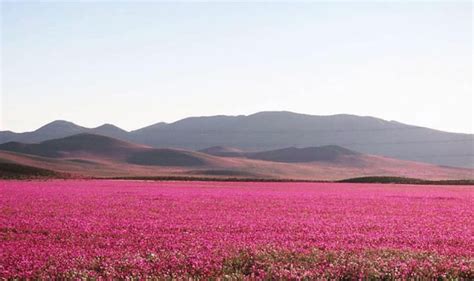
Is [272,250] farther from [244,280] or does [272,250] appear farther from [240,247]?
[244,280]

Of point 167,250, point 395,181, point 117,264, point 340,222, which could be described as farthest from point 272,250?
point 395,181

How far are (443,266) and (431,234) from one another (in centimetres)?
695

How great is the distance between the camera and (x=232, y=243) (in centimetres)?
1612

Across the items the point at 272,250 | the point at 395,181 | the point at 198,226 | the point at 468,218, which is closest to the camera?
the point at 272,250

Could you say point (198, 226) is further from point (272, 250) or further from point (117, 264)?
point (117, 264)

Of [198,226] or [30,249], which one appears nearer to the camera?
[30,249]

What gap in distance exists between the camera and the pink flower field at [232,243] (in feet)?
40.1

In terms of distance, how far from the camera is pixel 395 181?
85.2 m

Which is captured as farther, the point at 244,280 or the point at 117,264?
the point at 117,264

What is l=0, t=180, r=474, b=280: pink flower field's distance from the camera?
40.1 feet

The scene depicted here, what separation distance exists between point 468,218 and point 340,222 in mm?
6787

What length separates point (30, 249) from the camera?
15.0m

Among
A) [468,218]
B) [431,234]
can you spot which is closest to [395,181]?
[468,218]

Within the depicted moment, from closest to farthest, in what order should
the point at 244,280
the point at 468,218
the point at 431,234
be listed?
the point at 244,280 < the point at 431,234 < the point at 468,218
